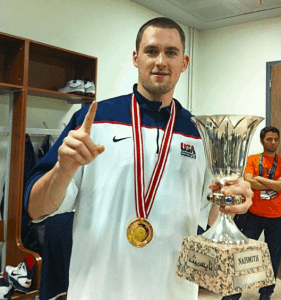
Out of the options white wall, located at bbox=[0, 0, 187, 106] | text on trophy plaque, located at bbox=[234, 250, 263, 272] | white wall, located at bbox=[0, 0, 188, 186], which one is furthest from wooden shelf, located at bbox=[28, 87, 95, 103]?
text on trophy plaque, located at bbox=[234, 250, 263, 272]

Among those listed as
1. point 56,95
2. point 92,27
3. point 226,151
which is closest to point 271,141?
point 56,95

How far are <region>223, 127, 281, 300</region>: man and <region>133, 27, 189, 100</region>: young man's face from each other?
245 cm

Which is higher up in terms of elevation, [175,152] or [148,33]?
[148,33]

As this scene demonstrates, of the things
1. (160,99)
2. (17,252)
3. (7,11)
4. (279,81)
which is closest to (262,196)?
(279,81)

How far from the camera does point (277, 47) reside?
4.71 m

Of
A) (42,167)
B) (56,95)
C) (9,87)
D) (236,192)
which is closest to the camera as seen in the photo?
(236,192)

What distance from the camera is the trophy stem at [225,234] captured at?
88 centimetres

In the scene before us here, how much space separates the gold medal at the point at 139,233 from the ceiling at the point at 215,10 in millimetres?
3746

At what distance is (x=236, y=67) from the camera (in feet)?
16.6

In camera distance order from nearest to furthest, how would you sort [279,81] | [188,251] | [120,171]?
[188,251], [120,171], [279,81]

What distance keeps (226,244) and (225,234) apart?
3 cm

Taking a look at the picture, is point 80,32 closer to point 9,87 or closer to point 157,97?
point 9,87

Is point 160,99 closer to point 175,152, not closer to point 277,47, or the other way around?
point 175,152

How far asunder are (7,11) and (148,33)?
2452mm
